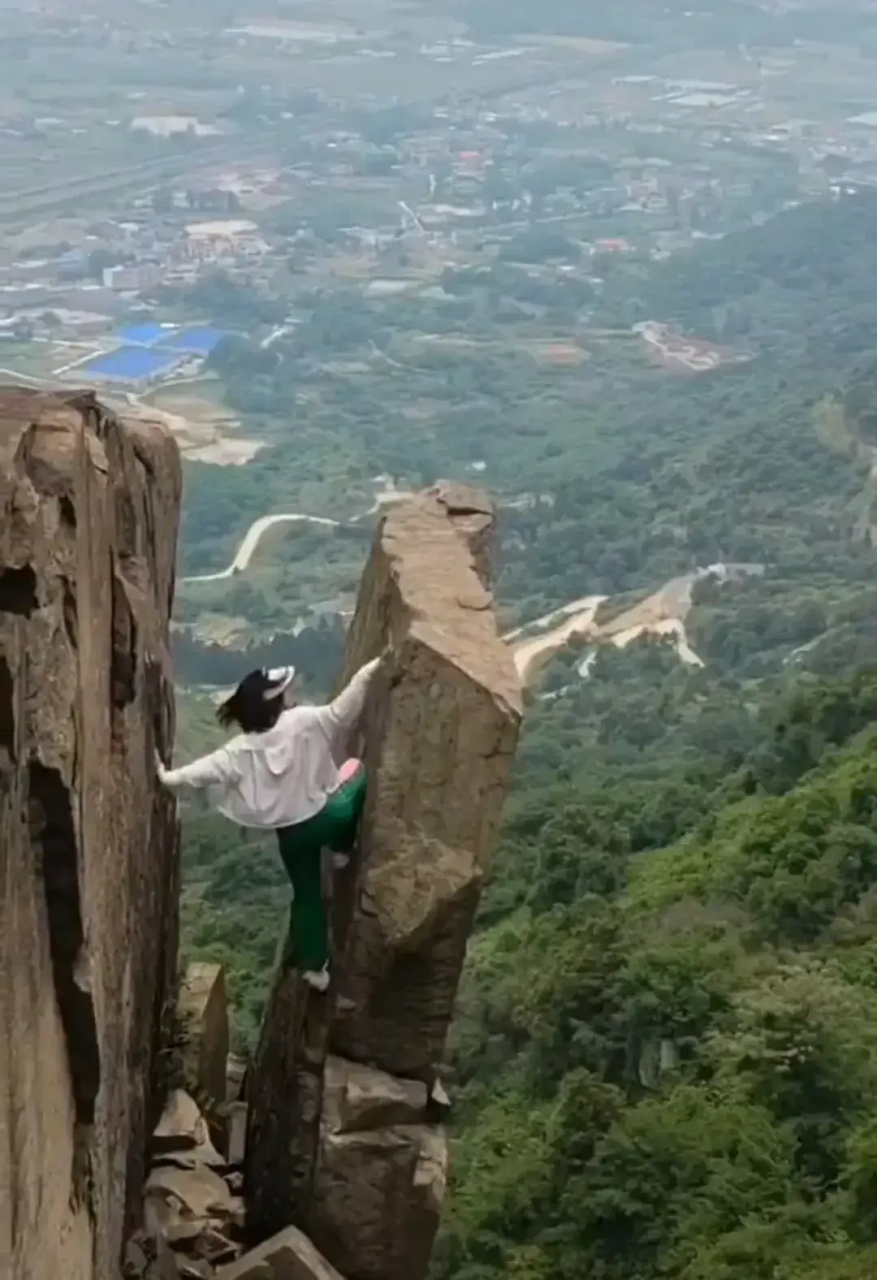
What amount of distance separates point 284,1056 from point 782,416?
53423mm

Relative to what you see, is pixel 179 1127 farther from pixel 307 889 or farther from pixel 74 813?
pixel 74 813

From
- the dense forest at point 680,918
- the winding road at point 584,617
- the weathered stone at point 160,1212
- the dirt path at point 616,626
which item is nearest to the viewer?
the weathered stone at point 160,1212

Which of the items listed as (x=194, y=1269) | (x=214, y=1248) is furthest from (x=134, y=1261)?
(x=214, y=1248)

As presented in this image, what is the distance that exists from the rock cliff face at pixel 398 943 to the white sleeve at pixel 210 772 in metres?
0.64

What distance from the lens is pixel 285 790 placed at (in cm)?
750

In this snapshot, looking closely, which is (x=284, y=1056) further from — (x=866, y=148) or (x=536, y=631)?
(x=866, y=148)

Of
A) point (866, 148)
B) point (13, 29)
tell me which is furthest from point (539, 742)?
point (13, 29)

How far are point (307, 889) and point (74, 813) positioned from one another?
2.29m

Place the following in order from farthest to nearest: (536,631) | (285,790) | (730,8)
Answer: (730,8)
(536,631)
(285,790)

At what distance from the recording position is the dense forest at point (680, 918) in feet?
48.0

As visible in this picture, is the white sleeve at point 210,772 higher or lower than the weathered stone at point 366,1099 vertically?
higher

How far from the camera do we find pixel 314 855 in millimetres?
7871

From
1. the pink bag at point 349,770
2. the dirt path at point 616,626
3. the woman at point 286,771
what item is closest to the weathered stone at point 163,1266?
the woman at point 286,771

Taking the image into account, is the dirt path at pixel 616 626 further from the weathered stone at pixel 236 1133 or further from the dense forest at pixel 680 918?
the weathered stone at pixel 236 1133
